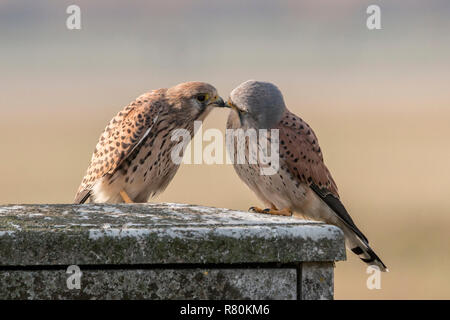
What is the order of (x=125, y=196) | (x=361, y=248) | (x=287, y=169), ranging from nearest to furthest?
1. (x=287, y=169)
2. (x=361, y=248)
3. (x=125, y=196)

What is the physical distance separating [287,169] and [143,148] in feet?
4.24

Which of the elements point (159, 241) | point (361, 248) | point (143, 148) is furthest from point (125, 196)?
point (159, 241)

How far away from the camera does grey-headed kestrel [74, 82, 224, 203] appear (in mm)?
6625

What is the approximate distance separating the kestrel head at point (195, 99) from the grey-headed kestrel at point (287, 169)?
30.7 inches

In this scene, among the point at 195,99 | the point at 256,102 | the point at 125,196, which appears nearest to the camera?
the point at 256,102

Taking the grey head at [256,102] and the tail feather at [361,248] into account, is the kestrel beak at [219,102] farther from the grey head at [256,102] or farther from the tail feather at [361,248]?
the tail feather at [361,248]

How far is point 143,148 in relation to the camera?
6.67 meters

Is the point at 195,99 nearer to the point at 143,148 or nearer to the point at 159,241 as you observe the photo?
the point at 143,148

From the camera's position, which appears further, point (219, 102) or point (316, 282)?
point (219, 102)

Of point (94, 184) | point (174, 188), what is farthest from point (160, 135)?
point (174, 188)

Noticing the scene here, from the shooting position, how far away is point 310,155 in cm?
618

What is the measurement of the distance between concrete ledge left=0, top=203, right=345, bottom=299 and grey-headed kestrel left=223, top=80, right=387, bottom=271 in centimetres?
223

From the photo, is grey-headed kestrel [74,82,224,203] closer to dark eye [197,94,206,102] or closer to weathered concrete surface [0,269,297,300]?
dark eye [197,94,206,102]

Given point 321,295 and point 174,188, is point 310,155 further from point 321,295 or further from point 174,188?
point 174,188
